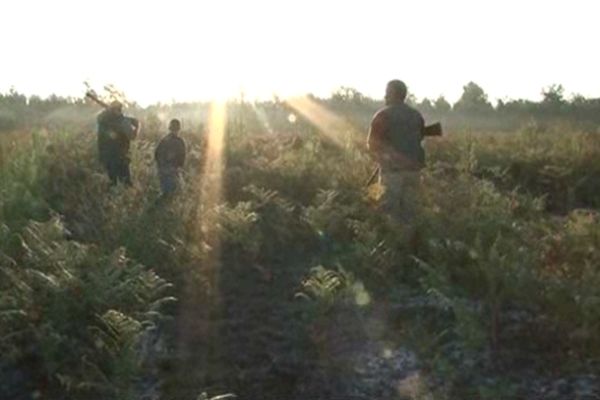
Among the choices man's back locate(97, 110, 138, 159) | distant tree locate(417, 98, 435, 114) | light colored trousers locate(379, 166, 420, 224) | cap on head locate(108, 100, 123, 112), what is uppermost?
cap on head locate(108, 100, 123, 112)

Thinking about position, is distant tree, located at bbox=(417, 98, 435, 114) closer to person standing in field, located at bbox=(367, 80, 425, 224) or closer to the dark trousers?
the dark trousers

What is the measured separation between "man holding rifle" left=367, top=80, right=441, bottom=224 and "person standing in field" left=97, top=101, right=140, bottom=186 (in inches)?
199

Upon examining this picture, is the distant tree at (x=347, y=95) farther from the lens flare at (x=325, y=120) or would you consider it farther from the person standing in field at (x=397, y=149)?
the person standing in field at (x=397, y=149)

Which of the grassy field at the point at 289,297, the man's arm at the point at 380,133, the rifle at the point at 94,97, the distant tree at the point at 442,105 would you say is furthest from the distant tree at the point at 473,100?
the man's arm at the point at 380,133

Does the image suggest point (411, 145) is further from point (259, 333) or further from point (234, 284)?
point (259, 333)

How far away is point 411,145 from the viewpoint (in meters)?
12.7

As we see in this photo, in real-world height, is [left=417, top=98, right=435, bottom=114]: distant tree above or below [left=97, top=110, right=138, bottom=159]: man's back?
below

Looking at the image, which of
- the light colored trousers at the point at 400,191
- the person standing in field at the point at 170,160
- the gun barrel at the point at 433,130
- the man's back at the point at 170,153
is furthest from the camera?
the man's back at the point at 170,153

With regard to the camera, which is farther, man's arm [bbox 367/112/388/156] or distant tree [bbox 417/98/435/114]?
distant tree [bbox 417/98/435/114]

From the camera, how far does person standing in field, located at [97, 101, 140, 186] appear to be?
16219 millimetres

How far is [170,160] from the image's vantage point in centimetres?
1597

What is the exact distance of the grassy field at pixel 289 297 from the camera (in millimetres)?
7582

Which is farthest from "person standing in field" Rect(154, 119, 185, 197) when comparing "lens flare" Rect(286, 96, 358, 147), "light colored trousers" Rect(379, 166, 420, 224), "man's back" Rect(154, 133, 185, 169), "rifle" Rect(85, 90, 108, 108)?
"lens flare" Rect(286, 96, 358, 147)

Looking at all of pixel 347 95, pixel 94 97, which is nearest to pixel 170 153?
pixel 94 97
